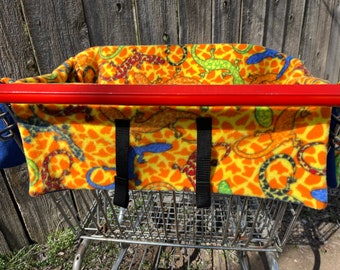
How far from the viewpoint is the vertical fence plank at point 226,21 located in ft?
4.08

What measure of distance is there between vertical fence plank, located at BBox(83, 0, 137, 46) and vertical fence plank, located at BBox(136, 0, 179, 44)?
4cm

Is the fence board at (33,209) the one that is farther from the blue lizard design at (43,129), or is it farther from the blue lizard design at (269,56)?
the blue lizard design at (269,56)

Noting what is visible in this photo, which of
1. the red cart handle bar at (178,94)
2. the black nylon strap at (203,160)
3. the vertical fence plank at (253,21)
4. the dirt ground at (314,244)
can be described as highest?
the vertical fence plank at (253,21)

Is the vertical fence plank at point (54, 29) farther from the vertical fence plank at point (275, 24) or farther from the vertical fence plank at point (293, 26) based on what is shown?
the vertical fence plank at point (293, 26)

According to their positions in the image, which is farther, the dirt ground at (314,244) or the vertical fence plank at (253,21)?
the dirt ground at (314,244)

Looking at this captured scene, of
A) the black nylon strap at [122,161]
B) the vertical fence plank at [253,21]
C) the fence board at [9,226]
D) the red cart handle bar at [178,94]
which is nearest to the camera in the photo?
the red cart handle bar at [178,94]

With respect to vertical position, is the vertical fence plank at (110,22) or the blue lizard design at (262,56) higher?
the vertical fence plank at (110,22)

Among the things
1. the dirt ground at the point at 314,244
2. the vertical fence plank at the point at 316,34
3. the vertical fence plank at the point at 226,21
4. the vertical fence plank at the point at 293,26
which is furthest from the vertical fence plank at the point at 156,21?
the dirt ground at the point at 314,244

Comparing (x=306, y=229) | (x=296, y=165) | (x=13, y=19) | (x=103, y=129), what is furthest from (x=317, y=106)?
(x=306, y=229)

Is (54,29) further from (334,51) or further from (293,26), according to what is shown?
(334,51)

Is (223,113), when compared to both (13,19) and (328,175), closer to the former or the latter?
(328,175)

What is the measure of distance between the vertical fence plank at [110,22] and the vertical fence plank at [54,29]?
0.11 ft

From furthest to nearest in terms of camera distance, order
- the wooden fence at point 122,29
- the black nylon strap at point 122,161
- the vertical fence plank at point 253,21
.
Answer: the vertical fence plank at point 253,21 < the wooden fence at point 122,29 < the black nylon strap at point 122,161

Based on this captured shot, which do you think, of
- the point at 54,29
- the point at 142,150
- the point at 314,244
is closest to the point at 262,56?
the point at 142,150
